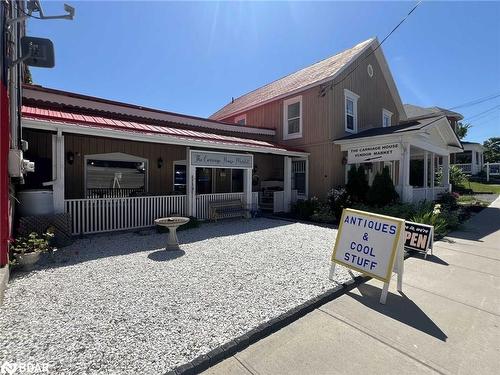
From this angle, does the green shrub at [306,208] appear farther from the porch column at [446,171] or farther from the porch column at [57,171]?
the porch column at [446,171]

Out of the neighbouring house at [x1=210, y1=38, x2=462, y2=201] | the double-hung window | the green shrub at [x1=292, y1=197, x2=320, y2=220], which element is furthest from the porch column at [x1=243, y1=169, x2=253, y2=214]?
the double-hung window

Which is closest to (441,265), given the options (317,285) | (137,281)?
(317,285)

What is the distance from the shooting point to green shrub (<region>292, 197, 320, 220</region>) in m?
10.8

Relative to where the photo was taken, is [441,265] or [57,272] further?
[441,265]

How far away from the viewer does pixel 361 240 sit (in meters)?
4.13

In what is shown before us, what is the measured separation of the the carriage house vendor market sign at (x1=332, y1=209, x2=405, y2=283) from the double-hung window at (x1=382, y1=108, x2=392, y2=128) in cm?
1364

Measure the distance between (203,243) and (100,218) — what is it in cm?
306

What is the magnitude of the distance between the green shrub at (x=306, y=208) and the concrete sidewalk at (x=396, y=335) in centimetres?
619

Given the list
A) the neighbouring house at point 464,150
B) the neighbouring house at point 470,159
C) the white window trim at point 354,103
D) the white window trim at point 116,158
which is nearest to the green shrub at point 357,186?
the white window trim at point 354,103

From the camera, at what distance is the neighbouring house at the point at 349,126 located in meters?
10.7

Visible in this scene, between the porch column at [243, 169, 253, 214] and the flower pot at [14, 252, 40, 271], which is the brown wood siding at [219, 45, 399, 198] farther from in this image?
the flower pot at [14, 252, 40, 271]

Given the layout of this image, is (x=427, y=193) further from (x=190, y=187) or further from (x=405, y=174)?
(x=190, y=187)

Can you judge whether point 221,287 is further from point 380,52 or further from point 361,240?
point 380,52

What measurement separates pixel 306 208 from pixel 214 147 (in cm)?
468
